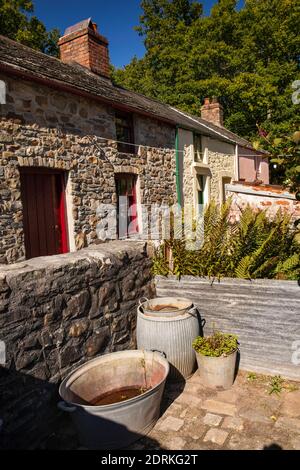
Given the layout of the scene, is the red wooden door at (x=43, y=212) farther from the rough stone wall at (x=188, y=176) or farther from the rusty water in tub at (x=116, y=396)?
the rough stone wall at (x=188, y=176)

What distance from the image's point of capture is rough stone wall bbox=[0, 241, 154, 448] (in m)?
2.67

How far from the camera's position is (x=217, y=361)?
11.8 ft

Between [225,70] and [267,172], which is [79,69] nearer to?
[267,172]

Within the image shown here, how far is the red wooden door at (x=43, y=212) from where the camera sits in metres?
6.27

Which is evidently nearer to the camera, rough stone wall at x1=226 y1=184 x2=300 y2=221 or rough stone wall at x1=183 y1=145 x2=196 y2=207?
rough stone wall at x1=226 y1=184 x2=300 y2=221

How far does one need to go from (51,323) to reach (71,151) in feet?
15.3

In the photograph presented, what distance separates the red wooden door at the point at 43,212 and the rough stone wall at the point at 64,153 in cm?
23

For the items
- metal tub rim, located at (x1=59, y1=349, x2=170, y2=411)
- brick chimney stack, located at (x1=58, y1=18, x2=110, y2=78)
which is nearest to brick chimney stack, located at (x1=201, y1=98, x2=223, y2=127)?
brick chimney stack, located at (x1=58, y1=18, x2=110, y2=78)

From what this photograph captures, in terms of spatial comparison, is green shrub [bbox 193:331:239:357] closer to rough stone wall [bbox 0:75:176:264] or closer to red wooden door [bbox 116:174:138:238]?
rough stone wall [bbox 0:75:176:264]

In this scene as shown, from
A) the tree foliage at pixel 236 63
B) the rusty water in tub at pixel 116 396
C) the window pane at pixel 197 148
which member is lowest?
the rusty water in tub at pixel 116 396

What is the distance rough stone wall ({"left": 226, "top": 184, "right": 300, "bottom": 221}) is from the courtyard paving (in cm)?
311

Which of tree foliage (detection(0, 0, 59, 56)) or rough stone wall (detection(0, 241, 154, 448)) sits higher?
tree foliage (detection(0, 0, 59, 56))

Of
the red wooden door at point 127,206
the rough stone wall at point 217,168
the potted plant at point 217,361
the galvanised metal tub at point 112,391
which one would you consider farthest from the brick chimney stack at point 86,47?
the galvanised metal tub at point 112,391

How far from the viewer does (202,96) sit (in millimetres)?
21031
